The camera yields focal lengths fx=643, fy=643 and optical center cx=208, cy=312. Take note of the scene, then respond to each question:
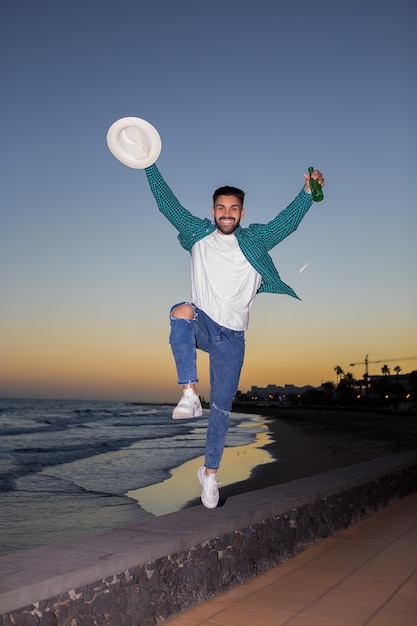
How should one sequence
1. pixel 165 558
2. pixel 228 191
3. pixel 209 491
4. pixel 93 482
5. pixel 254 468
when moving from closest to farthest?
pixel 165 558 → pixel 228 191 → pixel 209 491 → pixel 93 482 → pixel 254 468

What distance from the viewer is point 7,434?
2986 cm

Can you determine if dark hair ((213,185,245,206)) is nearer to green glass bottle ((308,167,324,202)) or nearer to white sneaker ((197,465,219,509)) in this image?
green glass bottle ((308,167,324,202))

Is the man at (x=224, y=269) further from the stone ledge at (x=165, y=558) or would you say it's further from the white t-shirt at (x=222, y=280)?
the stone ledge at (x=165, y=558)

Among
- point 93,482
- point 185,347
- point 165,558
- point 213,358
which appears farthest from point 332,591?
point 93,482

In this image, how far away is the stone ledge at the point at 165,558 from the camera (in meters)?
2.47

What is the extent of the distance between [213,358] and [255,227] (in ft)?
2.72

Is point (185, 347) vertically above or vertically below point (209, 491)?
above

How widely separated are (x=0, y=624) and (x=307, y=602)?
1857 mm

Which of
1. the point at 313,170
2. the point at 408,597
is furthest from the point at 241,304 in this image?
the point at 408,597

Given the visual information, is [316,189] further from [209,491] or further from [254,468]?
[254,468]

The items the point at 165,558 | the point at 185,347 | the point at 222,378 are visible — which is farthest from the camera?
the point at 222,378

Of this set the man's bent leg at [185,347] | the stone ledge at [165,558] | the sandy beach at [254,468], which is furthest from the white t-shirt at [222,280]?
the sandy beach at [254,468]

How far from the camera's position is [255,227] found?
12.7 ft

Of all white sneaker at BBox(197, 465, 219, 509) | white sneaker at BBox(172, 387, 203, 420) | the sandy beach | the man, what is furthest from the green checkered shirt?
the sandy beach
